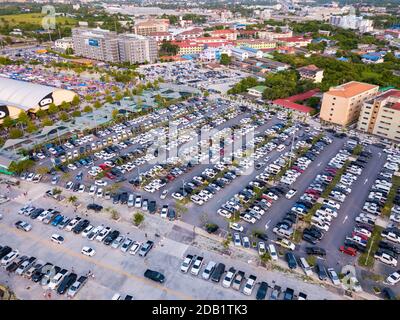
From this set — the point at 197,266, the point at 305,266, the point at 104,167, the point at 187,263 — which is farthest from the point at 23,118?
the point at 305,266

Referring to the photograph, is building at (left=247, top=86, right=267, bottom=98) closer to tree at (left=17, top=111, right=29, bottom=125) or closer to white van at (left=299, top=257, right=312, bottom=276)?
tree at (left=17, top=111, right=29, bottom=125)

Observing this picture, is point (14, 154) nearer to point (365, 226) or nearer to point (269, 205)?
point (269, 205)

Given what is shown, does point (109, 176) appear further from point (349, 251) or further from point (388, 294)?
point (388, 294)

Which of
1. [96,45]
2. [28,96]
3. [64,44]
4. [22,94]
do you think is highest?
[96,45]

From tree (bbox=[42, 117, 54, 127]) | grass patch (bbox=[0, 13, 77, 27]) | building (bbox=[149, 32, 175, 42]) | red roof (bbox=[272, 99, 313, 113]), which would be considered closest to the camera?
tree (bbox=[42, 117, 54, 127])

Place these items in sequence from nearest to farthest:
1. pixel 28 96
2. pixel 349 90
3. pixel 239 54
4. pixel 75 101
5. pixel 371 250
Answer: pixel 371 250, pixel 349 90, pixel 28 96, pixel 75 101, pixel 239 54

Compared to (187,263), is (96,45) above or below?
above

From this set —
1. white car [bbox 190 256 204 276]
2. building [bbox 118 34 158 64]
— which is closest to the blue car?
white car [bbox 190 256 204 276]

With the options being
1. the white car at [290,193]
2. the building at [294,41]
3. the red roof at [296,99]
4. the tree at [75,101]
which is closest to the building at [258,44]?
the building at [294,41]

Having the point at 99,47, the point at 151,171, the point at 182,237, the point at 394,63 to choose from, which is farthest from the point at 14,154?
the point at 394,63
